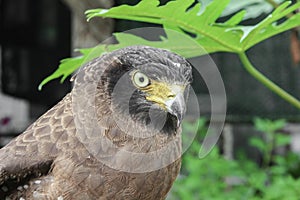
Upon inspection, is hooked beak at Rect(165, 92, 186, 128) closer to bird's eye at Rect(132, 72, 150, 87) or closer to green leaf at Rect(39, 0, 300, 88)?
bird's eye at Rect(132, 72, 150, 87)

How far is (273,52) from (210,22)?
9.24ft

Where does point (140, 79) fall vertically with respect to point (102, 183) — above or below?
above

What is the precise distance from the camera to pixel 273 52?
4211 millimetres

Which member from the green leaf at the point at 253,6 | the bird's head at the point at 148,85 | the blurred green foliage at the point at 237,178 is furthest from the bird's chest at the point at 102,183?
the blurred green foliage at the point at 237,178

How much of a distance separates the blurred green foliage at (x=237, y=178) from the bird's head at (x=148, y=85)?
197 centimetres

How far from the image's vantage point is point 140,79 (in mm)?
1288

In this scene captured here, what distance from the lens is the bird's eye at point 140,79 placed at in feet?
4.19

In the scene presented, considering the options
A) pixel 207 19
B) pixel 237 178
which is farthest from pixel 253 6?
pixel 237 178

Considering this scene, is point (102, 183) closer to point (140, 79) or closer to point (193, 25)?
point (140, 79)

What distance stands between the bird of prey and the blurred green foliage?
193cm

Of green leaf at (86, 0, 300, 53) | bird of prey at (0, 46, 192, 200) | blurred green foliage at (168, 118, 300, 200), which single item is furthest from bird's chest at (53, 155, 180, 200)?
blurred green foliage at (168, 118, 300, 200)

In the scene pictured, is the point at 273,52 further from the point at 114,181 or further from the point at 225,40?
the point at 114,181

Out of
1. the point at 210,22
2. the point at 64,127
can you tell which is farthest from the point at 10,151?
the point at 210,22

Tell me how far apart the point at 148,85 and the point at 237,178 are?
276cm
